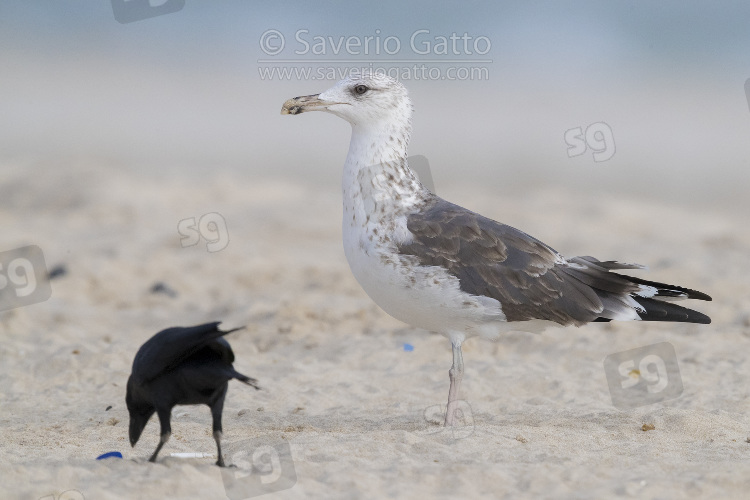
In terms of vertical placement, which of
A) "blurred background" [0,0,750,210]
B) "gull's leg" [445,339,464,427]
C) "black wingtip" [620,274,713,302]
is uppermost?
"blurred background" [0,0,750,210]

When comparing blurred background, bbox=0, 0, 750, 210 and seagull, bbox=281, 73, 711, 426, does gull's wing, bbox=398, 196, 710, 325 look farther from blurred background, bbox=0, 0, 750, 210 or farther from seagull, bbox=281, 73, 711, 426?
blurred background, bbox=0, 0, 750, 210

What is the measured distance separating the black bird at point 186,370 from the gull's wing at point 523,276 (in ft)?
5.58

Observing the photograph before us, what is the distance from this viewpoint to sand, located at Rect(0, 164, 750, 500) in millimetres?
4574

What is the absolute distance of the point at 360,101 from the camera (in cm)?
638

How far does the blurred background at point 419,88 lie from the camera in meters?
18.7

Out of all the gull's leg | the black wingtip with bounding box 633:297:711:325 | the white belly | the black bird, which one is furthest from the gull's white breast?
the black bird

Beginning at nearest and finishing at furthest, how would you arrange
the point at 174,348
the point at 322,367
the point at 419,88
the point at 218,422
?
1. the point at 174,348
2. the point at 218,422
3. the point at 322,367
4. the point at 419,88

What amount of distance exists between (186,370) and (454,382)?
6.68 feet

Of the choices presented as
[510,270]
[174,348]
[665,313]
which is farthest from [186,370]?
[665,313]

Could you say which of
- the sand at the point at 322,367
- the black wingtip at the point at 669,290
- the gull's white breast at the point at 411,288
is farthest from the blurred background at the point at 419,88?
the black wingtip at the point at 669,290

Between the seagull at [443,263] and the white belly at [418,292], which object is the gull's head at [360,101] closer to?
the seagull at [443,263]

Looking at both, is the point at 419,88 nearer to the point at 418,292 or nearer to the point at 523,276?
the point at 523,276

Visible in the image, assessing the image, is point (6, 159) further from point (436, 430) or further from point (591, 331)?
point (436, 430)

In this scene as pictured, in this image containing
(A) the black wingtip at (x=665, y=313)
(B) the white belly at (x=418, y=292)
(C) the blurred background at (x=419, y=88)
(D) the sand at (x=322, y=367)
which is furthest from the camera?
(C) the blurred background at (x=419, y=88)
